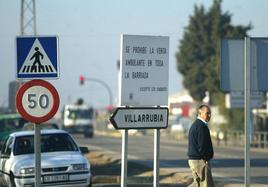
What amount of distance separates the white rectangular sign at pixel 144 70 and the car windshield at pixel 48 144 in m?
7.41

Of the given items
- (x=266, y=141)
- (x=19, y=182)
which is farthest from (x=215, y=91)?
(x=19, y=182)

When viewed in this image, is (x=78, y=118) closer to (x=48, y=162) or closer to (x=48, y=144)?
(x=48, y=144)

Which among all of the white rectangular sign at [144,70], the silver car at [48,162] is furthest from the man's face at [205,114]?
the silver car at [48,162]

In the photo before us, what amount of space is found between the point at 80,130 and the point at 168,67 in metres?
64.3

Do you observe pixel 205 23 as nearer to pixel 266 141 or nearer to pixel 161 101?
pixel 266 141

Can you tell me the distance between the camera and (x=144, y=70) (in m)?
10.6

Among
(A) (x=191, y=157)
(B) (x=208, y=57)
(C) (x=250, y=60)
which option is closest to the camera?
(C) (x=250, y=60)

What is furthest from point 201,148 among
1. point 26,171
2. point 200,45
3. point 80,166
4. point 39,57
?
point 200,45

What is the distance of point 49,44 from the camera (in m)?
10.4

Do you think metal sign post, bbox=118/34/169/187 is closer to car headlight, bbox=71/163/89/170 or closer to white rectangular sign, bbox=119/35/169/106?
white rectangular sign, bbox=119/35/169/106

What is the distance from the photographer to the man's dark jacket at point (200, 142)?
12.4 m

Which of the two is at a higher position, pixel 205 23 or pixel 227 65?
pixel 205 23

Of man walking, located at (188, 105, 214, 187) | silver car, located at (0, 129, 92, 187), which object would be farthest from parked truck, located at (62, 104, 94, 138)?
man walking, located at (188, 105, 214, 187)

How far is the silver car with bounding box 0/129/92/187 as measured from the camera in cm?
1623
